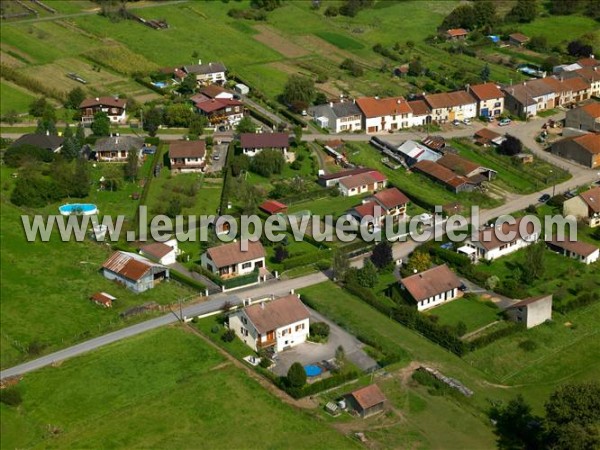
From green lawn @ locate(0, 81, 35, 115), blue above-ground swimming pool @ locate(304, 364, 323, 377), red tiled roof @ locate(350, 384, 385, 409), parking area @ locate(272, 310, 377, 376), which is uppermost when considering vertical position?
red tiled roof @ locate(350, 384, 385, 409)

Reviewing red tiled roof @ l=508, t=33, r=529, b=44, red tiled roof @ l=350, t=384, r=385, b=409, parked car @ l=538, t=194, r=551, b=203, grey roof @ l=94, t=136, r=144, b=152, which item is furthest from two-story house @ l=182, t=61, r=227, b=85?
red tiled roof @ l=350, t=384, r=385, b=409

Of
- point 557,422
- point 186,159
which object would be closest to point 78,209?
point 186,159

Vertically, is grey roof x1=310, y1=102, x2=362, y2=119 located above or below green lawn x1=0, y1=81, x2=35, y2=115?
above

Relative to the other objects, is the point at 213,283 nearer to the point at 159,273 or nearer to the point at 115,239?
the point at 159,273

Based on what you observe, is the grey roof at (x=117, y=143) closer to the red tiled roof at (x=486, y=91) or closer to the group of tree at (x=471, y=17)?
the red tiled roof at (x=486, y=91)

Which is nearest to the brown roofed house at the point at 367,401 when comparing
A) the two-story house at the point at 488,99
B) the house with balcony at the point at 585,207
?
the house with balcony at the point at 585,207

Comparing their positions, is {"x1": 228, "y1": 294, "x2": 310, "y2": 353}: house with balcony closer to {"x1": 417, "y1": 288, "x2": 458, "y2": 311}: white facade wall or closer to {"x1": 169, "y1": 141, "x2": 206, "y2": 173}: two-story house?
{"x1": 417, "y1": 288, "x2": 458, "y2": 311}: white facade wall

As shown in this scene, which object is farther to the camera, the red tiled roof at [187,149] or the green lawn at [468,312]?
the red tiled roof at [187,149]
